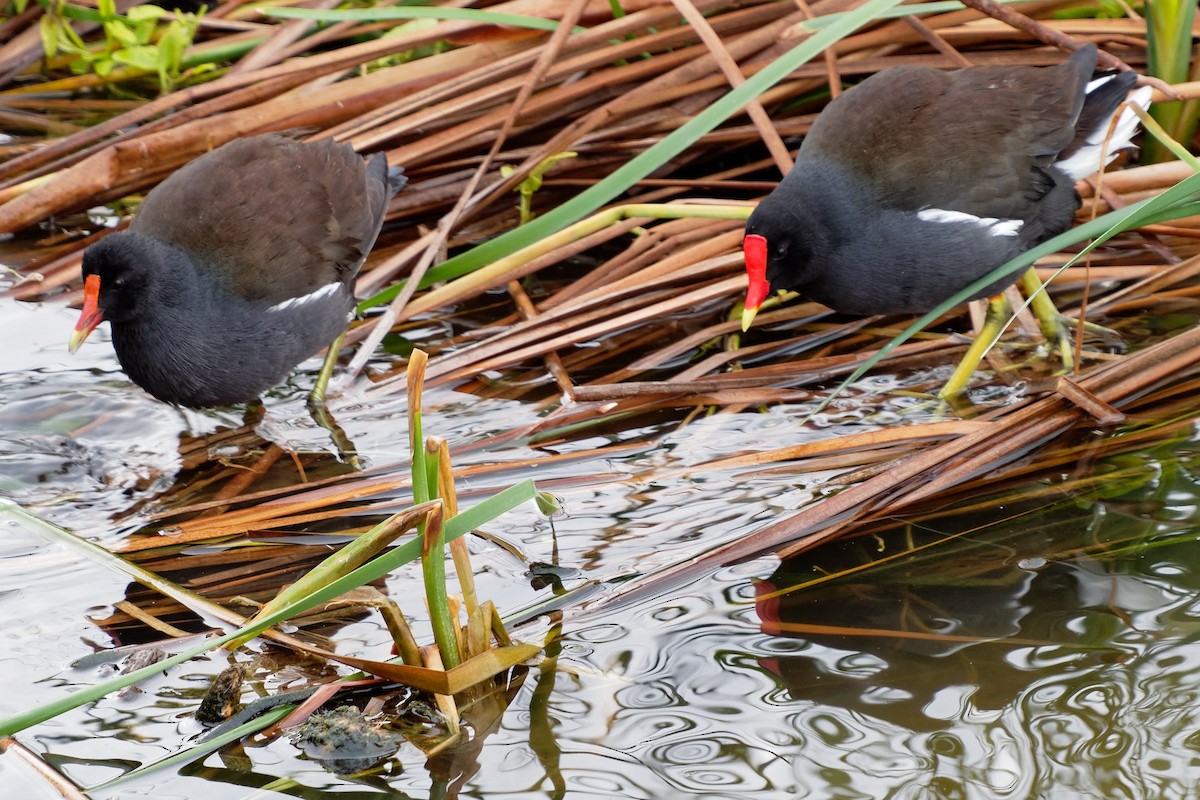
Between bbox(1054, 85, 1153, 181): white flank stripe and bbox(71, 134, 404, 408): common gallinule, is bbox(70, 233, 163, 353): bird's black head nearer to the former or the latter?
bbox(71, 134, 404, 408): common gallinule

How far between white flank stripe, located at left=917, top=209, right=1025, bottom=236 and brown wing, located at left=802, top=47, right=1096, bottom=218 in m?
0.02

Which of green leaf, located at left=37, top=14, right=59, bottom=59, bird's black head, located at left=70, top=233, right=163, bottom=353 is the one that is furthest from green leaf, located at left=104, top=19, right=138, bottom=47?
bird's black head, located at left=70, top=233, right=163, bottom=353

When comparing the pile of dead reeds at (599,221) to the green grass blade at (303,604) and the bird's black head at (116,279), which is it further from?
the green grass blade at (303,604)

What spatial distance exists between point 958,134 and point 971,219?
0.22m

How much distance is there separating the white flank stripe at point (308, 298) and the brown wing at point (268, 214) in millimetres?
19

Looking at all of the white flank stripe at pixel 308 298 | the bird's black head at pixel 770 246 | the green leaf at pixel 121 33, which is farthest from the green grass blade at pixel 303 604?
the green leaf at pixel 121 33

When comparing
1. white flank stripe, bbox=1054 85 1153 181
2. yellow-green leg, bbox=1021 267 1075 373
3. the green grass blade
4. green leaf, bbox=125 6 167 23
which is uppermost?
green leaf, bbox=125 6 167 23

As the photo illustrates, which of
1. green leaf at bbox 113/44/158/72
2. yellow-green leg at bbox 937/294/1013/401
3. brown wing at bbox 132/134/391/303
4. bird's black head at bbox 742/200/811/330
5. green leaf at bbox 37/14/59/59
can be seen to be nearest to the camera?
bird's black head at bbox 742/200/811/330

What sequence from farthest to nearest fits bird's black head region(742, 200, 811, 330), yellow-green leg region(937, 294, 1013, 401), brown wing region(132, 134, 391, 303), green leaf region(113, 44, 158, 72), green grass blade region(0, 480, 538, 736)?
green leaf region(113, 44, 158, 72)
brown wing region(132, 134, 391, 303)
yellow-green leg region(937, 294, 1013, 401)
bird's black head region(742, 200, 811, 330)
green grass blade region(0, 480, 538, 736)

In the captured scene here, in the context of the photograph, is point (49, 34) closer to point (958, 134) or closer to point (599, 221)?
point (599, 221)

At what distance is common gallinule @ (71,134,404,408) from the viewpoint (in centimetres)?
303

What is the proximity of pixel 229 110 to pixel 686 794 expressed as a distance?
10.2 ft

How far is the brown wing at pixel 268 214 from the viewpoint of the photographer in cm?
320

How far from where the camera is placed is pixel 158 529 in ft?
8.89
